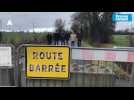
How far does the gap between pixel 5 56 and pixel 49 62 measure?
0.48 metres

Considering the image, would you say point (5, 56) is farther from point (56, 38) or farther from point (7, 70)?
point (56, 38)

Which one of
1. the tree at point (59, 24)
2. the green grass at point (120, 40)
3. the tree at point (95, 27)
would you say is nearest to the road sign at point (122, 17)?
the tree at point (95, 27)

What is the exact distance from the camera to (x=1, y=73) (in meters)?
3.30

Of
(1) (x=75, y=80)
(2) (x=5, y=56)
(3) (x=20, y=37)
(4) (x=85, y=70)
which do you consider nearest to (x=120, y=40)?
(4) (x=85, y=70)

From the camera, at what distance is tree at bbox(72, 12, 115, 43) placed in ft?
9.84

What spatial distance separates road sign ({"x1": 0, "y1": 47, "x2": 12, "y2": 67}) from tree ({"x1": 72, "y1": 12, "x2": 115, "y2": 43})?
762 mm

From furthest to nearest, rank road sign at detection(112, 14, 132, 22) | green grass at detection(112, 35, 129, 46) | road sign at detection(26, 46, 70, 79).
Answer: road sign at detection(26, 46, 70, 79)
green grass at detection(112, 35, 129, 46)
road sign at detection(112, 14, 132, 22)

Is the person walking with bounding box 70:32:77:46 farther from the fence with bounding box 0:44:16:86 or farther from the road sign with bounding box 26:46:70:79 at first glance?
the fence with bounding box 0:44:16:86

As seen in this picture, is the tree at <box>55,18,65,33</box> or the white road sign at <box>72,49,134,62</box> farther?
the white road sign at <box>72,49,134,62</box>

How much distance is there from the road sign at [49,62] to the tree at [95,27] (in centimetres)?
28

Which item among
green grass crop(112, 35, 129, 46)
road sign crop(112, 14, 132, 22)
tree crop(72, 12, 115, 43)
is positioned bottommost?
green grass crop(112, 35, 129, 46)

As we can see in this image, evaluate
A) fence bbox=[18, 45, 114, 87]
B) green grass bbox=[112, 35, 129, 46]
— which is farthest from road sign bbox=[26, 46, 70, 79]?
green grass bbox=[112, 35, 129, 46]

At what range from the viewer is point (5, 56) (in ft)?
10.6
